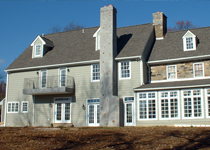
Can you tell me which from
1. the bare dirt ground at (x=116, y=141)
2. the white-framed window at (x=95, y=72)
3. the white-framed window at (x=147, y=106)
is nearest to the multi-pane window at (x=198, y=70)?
the white-framed window at (x=147, y=106)

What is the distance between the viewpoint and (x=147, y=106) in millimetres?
19484

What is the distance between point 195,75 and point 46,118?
12230mm

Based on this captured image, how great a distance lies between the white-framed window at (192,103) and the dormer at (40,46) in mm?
13142

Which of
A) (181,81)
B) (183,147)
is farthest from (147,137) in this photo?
(181,81)

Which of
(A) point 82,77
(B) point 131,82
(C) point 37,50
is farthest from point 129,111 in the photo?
(C) point 37,50

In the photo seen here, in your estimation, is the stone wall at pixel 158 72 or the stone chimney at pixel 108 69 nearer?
the stone chimney at pixel 108 69

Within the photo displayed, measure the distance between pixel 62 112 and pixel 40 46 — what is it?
21.8ft

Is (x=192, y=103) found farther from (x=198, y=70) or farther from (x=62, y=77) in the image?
(x=62, y=77)

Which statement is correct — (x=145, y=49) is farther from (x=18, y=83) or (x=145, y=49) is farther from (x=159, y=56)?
(x=18, y=83)

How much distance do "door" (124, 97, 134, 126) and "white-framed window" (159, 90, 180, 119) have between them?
2.33m

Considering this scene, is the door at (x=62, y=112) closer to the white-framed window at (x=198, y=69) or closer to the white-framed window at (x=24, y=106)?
the white-framed window at (x=24, y=106)

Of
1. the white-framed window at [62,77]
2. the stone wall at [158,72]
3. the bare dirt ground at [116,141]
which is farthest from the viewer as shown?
the white-framed window at [62,77]

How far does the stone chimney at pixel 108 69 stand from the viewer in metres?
20.7

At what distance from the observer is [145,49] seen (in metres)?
22.0
